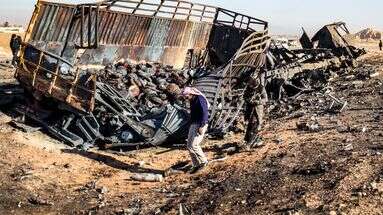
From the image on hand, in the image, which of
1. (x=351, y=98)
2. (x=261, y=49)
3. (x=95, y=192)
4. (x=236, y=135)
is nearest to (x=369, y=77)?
(x=351, y=98)

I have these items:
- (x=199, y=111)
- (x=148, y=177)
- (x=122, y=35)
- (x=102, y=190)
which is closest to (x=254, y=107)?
(x=199, y=111)

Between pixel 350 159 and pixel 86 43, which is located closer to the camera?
pixel 350 159

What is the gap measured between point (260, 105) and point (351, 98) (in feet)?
16.1

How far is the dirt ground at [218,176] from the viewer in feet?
22.7

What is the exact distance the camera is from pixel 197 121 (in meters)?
8.78

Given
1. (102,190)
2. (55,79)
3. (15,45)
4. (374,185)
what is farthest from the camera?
(15,45)

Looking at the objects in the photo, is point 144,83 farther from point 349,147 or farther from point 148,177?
point 349,147

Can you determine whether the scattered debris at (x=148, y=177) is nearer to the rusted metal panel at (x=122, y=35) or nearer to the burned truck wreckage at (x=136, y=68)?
the burned truck wreckage at (x=136, y=68)

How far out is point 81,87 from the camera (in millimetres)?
10445

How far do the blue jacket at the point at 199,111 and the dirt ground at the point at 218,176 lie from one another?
0.90m

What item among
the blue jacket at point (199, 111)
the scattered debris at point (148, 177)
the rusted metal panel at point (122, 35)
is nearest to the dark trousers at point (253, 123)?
the blue jacket at point (199, 111)

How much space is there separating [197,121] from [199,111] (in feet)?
0.58

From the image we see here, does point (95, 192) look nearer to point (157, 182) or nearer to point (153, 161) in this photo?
point (157, 182)

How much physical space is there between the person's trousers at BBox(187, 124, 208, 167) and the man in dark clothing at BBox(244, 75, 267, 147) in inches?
59.5
